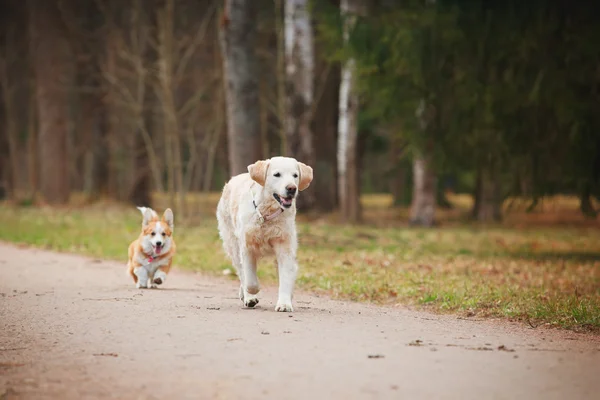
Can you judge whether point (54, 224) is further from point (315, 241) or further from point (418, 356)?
point (418, 356)

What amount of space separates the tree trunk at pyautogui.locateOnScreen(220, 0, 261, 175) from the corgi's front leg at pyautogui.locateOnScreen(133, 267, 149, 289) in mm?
9317

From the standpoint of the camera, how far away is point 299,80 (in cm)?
2511

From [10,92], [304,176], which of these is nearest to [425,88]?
[304,176]

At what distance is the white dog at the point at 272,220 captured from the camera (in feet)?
29.7

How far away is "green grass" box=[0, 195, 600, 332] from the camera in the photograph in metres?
10.7

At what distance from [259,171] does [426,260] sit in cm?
756

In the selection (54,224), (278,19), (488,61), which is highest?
(278,19)

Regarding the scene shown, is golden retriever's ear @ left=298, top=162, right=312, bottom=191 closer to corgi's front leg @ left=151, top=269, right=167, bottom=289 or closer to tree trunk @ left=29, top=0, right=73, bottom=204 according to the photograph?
corgi's front leg @ left=151, top=269, right=167, bottom=289

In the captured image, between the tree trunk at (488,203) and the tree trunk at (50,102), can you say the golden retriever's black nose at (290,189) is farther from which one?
the tree trunk at (50,102)

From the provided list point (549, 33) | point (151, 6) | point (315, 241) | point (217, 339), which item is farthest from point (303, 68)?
point (217, 339)

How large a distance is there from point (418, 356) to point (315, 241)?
12.3m

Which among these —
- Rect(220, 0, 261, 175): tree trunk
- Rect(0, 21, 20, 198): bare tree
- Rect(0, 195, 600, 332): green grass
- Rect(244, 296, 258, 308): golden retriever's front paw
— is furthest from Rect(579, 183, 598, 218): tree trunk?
Rect(0, 21, 20, 198): bare tree

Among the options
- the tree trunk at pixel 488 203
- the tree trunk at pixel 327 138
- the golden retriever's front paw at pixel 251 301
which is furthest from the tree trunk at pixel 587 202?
the tree trunk at pixel 327 138

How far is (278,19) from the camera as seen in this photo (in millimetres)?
26781
